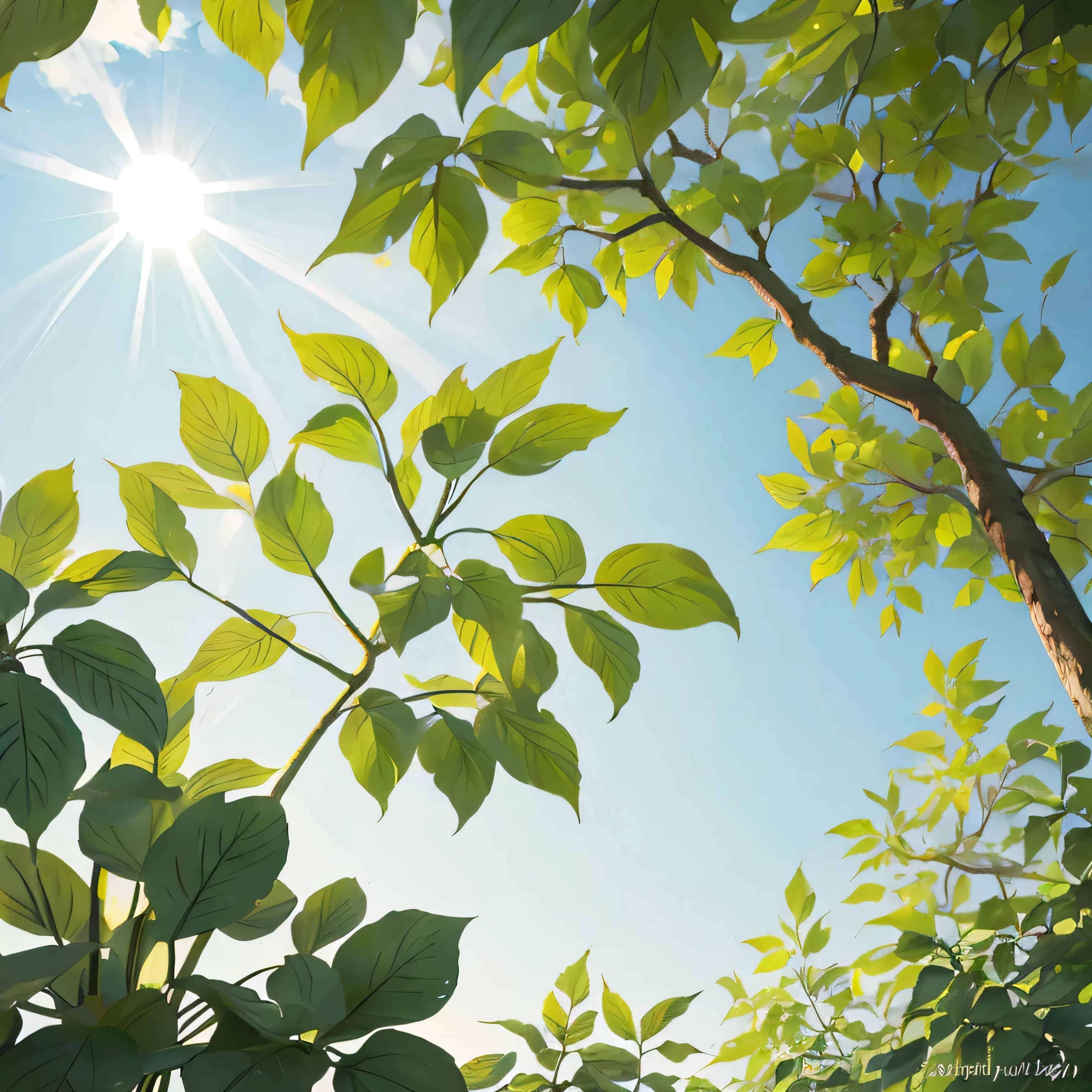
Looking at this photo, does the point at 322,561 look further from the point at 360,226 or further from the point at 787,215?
the point at 787,215

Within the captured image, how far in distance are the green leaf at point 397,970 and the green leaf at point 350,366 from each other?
7.3 inches

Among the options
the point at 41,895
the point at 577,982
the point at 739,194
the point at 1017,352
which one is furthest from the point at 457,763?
the point at 1017,352

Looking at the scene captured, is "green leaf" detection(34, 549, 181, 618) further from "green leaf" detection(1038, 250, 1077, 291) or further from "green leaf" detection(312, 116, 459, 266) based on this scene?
"green leaf" detection(1038, 250, 1077, 291)

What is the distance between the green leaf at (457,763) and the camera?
0.80ft

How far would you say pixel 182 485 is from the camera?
0.28 meters

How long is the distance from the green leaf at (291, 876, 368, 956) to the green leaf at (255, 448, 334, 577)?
0.12 m

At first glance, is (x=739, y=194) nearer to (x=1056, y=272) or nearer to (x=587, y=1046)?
(x=1056, y=272)

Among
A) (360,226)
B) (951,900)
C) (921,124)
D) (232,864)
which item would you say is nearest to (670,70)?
(360,226)

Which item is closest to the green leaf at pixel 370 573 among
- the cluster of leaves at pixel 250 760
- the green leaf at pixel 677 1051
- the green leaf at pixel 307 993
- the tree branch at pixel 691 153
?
the cluster of leaves at pixel 250 760

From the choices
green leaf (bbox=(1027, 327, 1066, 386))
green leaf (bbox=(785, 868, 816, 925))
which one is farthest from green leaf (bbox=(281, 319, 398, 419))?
green leaf (bbox=(785, 868, 816, 925))

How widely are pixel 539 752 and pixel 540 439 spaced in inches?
4.6

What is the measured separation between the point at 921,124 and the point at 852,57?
104 mm

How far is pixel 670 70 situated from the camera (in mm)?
145

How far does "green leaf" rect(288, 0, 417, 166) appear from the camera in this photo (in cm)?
17
